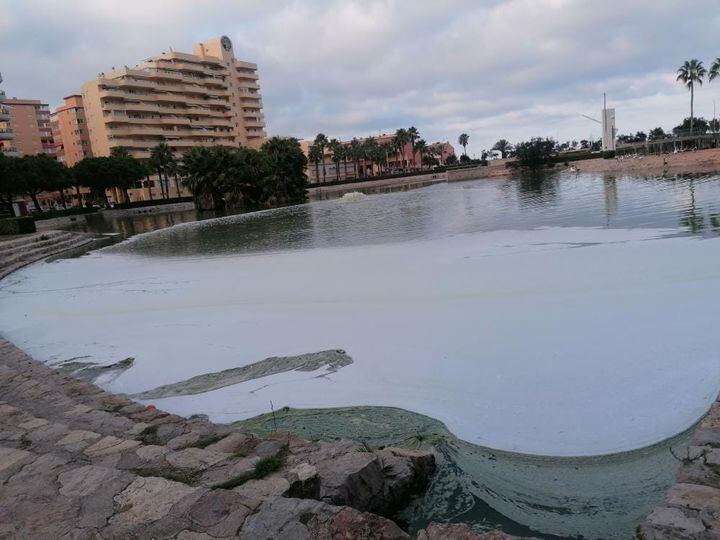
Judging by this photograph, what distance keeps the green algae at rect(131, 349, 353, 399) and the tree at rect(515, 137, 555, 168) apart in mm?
93903

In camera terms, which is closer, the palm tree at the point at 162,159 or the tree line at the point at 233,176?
the tree line at the point at 233,176

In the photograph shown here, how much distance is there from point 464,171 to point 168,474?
104 meters

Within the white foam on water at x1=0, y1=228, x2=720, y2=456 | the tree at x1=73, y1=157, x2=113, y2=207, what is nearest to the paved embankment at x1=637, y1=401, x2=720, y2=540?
the white foam on water at x1=0, y1=228, x2=720, y2=456

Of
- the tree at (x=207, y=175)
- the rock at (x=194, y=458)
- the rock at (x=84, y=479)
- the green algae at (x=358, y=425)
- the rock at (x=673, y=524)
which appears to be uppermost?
Answer: the tree at (x=207, y=175)

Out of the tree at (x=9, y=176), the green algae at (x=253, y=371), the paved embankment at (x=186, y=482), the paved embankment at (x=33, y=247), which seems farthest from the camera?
the tree at (x=9, y=176)

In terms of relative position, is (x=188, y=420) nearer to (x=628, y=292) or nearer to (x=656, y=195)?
(x=628, y=292)

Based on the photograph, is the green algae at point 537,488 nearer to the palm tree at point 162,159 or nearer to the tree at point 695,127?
the palm tree at point 162,159

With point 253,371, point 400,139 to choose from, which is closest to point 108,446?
point 253,371

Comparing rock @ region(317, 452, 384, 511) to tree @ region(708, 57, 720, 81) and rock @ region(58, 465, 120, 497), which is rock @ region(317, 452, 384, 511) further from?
tree @ region(708, 57, 720, 81)

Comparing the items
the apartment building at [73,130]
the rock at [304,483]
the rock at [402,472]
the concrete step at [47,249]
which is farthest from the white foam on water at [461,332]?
the apartment building at [73,130]

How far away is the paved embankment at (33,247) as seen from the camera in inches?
800

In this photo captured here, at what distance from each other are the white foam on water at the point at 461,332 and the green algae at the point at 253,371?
0.18m

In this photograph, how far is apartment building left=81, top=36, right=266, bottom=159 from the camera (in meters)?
92.9

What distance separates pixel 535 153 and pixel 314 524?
3866 inches
